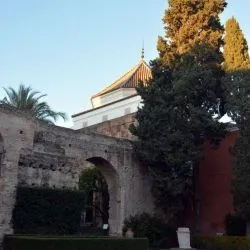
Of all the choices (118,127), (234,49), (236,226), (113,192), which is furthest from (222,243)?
(118,127)

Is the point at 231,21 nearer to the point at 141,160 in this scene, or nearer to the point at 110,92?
the point at 141,160

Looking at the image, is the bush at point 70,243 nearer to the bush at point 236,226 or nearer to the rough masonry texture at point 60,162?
the rough masonry texture at point 60,162

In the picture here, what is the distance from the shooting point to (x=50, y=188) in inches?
710

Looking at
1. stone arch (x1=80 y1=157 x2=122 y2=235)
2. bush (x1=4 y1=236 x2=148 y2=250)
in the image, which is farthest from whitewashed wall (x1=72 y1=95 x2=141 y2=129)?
bush (x1=4 y1=236 x2=148 y2=250)

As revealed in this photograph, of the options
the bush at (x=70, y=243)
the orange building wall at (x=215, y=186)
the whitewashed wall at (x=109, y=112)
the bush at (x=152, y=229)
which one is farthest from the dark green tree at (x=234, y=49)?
the bush at (x=70, y=243)

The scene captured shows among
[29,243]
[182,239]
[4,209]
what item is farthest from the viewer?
[182,239]

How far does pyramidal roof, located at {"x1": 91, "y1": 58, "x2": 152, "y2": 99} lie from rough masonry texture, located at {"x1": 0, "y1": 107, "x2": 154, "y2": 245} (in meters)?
10.9

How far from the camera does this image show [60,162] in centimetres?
1902

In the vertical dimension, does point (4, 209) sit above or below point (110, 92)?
below

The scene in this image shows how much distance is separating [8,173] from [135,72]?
1884 cm

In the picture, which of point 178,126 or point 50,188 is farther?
point 178,126

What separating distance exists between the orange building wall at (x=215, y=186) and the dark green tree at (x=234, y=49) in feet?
12.5

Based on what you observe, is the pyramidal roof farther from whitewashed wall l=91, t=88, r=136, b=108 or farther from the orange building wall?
the orange building wall

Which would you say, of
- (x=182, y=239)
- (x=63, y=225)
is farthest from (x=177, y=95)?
(x=63, y=225)
